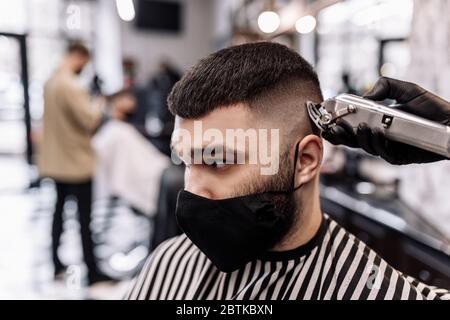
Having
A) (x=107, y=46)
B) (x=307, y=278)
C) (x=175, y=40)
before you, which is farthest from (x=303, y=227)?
(x=175, y=40)

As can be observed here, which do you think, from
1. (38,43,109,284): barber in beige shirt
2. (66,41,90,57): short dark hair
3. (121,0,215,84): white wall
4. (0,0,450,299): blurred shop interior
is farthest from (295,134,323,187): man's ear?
(121,0,215,84): white wall

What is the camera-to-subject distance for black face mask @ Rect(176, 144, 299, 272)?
2.54 feet

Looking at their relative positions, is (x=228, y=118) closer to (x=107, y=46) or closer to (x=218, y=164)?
(x=218, y=164)

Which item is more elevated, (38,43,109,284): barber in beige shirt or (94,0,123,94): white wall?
(94,0,123,94): white wall

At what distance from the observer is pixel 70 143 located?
2.56 m

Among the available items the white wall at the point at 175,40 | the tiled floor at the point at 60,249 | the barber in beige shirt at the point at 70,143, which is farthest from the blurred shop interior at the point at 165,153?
the white wall at the point at 175,40

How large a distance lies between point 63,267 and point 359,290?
8.16 ft

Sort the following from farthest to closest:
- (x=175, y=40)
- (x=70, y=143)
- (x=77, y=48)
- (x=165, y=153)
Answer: (x=175, y=40) → (x=165, y=153) → (x=70, y=143) → (x=77, y=48)

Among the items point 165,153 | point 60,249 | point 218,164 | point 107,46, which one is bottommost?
point 60,249

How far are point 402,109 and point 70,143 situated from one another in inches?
91.6

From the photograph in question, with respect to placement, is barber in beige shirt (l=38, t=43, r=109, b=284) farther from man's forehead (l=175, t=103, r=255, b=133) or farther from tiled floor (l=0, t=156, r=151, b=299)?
man's forehead (l=175, t=103, r=255, b=133)

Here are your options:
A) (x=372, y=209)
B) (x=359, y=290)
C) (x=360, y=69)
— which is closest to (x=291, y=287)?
(x=359, y=290)

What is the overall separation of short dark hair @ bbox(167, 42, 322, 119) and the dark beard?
14cm

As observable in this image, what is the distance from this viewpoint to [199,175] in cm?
79
